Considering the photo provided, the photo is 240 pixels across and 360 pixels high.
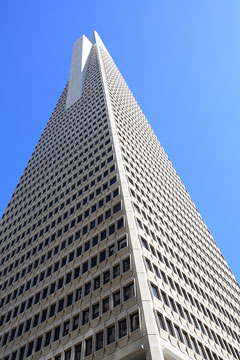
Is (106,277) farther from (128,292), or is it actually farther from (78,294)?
(128,292)

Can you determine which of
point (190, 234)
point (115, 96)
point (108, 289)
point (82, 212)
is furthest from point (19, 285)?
point (115, 96)

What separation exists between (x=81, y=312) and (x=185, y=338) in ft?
30.2

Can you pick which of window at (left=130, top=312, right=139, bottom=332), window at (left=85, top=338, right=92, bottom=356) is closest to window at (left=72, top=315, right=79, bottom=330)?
window at (left=85, top=338, right=92, bottom=356)

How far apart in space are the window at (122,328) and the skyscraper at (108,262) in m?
0.08

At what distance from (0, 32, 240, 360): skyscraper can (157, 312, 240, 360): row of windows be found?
0.44 ft

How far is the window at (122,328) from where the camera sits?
94.4 ft

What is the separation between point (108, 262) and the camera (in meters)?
36.1

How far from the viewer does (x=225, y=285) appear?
56406 mm

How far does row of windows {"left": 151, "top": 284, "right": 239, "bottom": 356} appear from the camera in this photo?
3335 cm

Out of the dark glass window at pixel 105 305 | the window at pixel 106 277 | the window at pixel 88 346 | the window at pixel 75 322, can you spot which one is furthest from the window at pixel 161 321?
the window at pixel 75 322

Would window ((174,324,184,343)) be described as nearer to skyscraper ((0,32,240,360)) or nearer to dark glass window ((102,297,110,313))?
skyscraper ((0,32,240,360))

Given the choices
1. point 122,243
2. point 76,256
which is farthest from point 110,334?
point 76,256

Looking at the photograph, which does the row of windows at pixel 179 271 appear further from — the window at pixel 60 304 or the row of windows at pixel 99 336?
the window at pixel 60 304

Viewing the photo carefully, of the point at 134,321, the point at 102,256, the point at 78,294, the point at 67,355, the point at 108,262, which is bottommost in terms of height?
the point at 67,355
